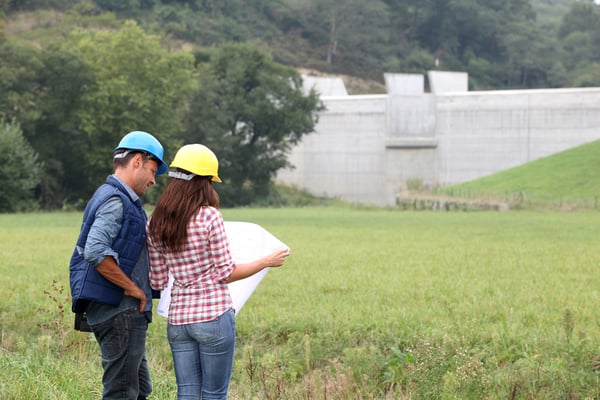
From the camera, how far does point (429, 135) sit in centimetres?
6562

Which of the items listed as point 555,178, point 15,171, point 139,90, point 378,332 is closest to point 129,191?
point 378,332

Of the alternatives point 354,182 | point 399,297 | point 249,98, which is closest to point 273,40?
point 354,182

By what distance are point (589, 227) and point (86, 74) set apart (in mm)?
28306

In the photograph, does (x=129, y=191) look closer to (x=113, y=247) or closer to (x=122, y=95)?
(x=113, y=247)

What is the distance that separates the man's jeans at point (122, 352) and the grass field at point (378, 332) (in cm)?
109

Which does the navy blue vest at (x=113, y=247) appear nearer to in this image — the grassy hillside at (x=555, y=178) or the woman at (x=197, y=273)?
the woman at (x=197, y=273)

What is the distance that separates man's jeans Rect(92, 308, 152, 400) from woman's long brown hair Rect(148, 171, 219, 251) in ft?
1.71

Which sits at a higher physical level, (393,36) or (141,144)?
(393,36)

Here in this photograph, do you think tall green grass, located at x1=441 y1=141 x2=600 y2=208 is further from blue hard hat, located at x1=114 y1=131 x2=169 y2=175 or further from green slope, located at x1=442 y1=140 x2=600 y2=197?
blue hard hat, located at x1=114 y1=131 x2=169 y2=175

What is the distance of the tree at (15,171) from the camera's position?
41.4 metres

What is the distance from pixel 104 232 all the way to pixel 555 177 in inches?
2025

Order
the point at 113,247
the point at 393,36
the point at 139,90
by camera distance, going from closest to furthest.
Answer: the point at 113,247, the point at 139,90, the point at 393,36

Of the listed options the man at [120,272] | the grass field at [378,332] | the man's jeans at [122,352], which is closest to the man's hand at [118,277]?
the man at [120,272]

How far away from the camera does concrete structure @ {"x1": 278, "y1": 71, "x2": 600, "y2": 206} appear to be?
62594 millimetres
